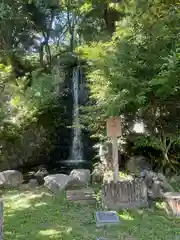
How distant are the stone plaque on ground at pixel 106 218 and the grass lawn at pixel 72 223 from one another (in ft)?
0.33

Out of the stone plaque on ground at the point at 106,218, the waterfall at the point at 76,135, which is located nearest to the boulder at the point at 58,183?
the stone plaque on ground at the point at 106,218

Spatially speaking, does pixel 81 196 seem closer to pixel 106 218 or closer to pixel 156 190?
pixel 106 218

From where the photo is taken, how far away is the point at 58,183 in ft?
22.4

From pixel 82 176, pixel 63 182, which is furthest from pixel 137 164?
pixel 63 182

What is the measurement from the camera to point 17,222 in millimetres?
4992

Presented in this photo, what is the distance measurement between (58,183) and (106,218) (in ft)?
7.08

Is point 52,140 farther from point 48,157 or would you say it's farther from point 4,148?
point 4,148

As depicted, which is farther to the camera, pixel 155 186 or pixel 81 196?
pixel 81 196

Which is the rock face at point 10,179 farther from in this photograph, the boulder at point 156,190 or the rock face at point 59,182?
the boulder at point 156,190

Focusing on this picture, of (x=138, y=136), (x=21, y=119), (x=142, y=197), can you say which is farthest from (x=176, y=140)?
(x=21, y=119)

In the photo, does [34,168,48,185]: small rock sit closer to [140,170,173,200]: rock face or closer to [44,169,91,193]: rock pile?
[44,169,91,193]: rock pile

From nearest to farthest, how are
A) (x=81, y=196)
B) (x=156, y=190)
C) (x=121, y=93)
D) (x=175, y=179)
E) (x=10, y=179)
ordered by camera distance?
1. (x=156, y=190)
2. (x=81, y=196)
3. (x=121, y=93)
4. (x=175, y=179)
5. (x=10, y=179)

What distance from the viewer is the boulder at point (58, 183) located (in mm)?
6715

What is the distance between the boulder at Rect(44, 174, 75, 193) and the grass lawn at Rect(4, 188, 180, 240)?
57cm
